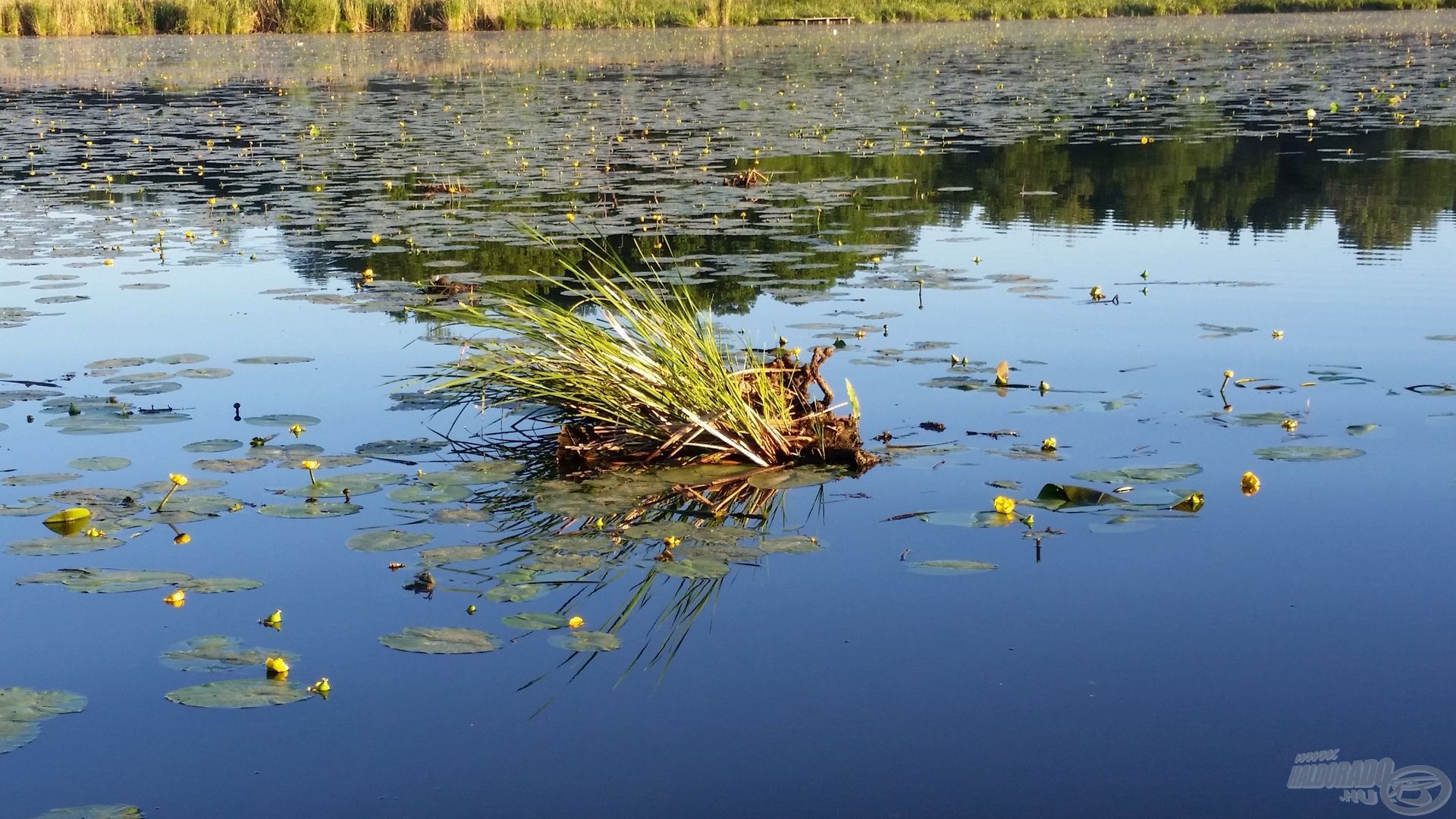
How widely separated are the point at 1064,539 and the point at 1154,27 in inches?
1436

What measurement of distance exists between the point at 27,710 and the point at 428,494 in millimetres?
1388

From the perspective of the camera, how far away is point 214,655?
3098 mm

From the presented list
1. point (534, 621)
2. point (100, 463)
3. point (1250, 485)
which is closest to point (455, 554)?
point (534, 621)

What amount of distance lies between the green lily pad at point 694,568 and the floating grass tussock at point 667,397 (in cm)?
67

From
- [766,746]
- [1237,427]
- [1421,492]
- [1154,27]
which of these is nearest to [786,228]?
[1237,427]

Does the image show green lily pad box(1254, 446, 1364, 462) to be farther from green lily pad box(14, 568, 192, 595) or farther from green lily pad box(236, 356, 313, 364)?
green lily pad box(236, 356, 313, 364)

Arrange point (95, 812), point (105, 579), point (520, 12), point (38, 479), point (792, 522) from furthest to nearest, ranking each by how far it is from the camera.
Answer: point (520, 12) → point (38, 479) → point (792, 522) → point (105, 579) → point (95, 812)

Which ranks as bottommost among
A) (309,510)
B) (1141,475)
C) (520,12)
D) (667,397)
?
(309,510)

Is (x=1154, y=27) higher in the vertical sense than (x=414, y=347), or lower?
higher

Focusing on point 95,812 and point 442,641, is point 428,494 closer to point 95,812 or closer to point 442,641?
point 442,641

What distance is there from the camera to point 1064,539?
367cm

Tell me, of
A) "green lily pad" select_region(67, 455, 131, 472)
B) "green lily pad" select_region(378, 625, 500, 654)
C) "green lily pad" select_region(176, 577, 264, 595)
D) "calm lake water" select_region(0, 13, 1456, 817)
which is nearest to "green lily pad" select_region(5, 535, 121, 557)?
"calm lake water" select_region(0, 13, 1456, 817)

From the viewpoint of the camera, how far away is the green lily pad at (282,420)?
4.82 meters

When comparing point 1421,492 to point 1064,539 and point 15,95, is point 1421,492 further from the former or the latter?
point 15,95
